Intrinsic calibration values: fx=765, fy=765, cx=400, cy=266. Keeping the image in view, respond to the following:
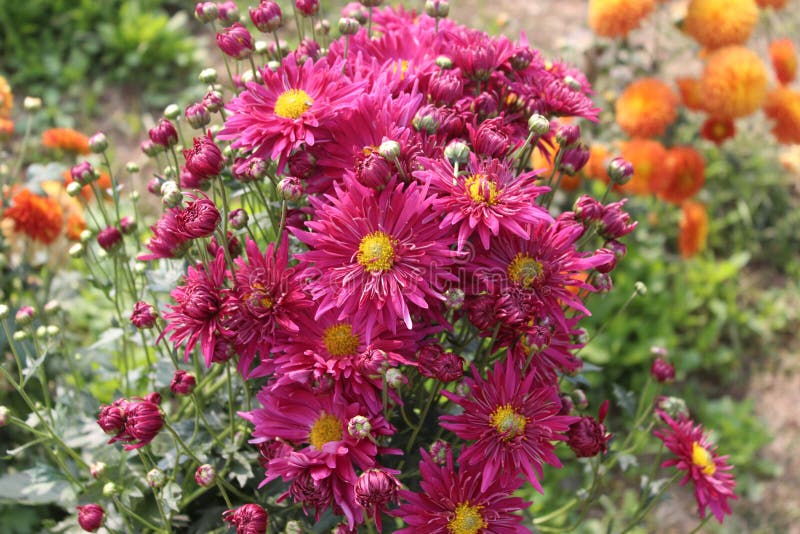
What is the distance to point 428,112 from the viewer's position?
1361 millimetres

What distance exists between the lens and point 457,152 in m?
1.29

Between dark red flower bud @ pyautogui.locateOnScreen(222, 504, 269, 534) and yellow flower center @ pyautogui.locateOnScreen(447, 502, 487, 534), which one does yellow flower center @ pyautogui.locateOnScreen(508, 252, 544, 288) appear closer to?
yellow flower center @ pyautogui.locateOnScreen(447, 502, 487, 534)

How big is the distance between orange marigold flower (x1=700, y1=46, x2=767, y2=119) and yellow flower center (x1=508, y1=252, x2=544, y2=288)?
2.08 m

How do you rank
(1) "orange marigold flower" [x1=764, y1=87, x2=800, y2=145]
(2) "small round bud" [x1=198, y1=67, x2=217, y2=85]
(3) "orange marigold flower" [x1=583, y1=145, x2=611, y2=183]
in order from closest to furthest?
(2) "small round bud" [x1=198, y1=67, x2=217, y2=85], (3) "orange marigold flower" [x1=583, y1=145, x2=611, y2=183], (1) "orange marigold flower" [x1=764, y1=87, x2=800, y2=145]

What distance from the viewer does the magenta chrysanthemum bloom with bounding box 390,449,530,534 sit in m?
1.36

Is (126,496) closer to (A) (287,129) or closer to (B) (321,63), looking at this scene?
(A) (287,129)

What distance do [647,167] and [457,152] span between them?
1.83m

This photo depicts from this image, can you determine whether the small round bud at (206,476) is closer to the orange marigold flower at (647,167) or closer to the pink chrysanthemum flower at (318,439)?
the pink chrysanthemum flower at (318,439)

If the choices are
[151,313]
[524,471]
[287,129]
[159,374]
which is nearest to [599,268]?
[524,471]

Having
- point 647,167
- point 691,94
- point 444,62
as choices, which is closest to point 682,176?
point 647,167

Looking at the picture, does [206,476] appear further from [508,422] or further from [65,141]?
[65,141]

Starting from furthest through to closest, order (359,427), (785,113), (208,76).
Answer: (785,113) → (208,76) → (359,427)

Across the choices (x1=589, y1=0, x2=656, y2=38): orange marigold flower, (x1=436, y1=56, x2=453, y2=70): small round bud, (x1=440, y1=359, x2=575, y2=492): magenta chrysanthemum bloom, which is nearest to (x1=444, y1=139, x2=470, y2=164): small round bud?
(x1=436, y1=56, x2=453, y2=70): small round bud

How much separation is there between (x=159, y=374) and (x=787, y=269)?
10.1 ft
